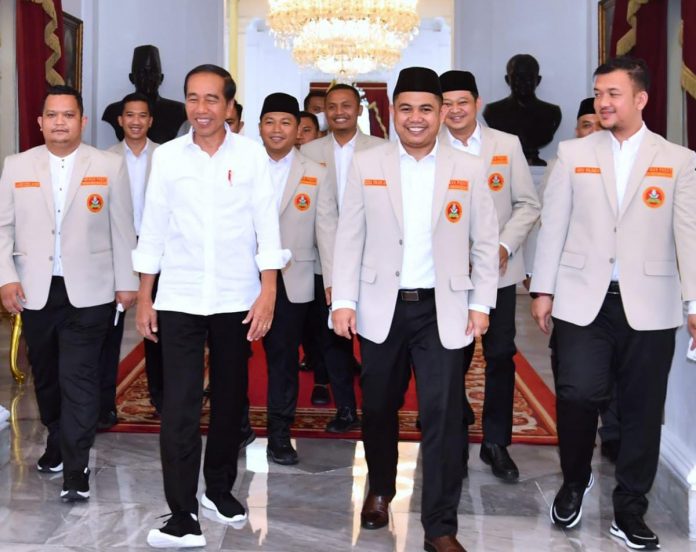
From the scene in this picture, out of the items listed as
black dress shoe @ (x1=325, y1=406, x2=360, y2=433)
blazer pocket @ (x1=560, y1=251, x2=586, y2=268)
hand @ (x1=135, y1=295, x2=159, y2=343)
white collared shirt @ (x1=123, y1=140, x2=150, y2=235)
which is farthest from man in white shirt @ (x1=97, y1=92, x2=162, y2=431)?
blazer pocket @ (x1=560, y1=251, x2=586, y2=268)

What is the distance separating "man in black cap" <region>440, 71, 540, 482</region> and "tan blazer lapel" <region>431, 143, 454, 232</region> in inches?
30.5

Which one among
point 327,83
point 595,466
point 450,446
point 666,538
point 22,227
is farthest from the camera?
point 327,83

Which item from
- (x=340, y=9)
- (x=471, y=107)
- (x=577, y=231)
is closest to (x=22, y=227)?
(x=471, y=107)

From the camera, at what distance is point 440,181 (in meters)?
3.23

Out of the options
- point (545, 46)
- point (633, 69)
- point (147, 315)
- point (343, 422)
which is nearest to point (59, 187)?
point (147, 315)

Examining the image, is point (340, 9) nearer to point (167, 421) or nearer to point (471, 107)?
point (471, 107)

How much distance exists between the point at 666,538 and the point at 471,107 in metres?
1.88

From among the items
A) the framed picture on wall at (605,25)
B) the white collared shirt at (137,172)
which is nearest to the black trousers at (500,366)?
the white collared shirt at (137,172)

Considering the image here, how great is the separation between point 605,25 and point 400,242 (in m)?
6.77

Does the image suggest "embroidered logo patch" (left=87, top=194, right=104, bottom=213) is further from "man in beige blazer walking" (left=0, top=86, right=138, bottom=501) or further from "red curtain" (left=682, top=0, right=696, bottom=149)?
"red curtain" (left=682, top=0, right=696, bottom=149)

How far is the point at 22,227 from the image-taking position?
3.81 metres

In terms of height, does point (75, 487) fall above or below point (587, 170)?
below

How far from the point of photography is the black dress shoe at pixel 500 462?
4.09 metres

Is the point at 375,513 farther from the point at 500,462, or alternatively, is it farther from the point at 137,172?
the point at 137,172
